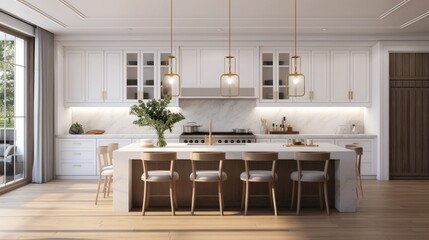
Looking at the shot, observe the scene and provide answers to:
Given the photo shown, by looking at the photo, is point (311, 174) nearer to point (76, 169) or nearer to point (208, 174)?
point (208, 174)

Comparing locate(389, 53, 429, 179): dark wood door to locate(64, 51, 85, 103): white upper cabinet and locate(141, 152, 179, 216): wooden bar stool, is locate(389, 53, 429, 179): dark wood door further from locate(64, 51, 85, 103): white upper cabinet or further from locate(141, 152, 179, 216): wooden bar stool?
locate(64, 51, 85, 103): white upper cabinet

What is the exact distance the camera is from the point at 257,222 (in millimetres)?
5699

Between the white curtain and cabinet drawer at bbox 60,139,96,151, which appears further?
cabinet drawer at bbox 60,139,96,151

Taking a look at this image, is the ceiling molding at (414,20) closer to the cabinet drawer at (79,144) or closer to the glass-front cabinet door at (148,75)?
the glass-front cabinet door at (148,75)

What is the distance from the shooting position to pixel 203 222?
5703 millimetres

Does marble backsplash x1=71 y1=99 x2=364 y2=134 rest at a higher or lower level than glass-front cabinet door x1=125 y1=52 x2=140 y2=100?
lower

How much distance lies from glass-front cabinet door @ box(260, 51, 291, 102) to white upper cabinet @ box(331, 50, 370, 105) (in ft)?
3.18

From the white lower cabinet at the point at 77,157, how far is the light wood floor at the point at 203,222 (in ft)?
6.72

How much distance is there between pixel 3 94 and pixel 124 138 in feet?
8.04

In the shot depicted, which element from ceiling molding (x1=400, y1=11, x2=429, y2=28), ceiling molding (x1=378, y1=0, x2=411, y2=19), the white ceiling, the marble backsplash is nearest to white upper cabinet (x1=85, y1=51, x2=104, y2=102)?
the marble backsplash

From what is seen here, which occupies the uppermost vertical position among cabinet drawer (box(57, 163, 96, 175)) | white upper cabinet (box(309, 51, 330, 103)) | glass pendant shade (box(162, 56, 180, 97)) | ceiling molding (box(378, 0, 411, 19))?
ceiling molding (box(378, 0, 411, 19))

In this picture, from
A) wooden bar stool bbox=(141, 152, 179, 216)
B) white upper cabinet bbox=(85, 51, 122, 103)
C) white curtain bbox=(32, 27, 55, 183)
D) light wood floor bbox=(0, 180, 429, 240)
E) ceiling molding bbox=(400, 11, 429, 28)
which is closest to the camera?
light wood floor bbox=(0, 180, 429, 240)

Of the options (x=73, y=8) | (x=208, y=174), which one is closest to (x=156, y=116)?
(x=208, y=174)

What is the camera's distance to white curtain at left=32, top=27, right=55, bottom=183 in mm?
8648
